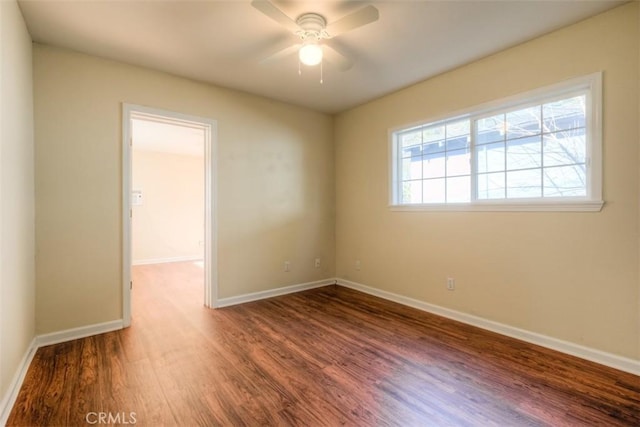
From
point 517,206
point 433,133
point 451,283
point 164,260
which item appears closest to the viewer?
point 517,206

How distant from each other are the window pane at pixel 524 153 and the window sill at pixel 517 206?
0.35 m

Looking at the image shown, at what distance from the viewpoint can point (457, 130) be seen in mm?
3178

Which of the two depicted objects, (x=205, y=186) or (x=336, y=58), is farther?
(x=205, y=186)

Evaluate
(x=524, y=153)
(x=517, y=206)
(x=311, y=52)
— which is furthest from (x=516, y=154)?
(x=311, y=52)

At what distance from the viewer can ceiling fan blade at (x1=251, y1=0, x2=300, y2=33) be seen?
5.78 feet

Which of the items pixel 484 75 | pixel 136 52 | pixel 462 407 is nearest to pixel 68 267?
pixel 136 52

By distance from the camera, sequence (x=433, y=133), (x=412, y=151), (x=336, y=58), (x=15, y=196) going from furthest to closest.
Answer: (x=412, y=151)
(x=433, y=133)
(x=336, y=58)
(x=15, y=196)

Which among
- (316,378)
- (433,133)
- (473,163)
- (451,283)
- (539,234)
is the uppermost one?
(433,133)

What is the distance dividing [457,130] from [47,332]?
427 centimetres

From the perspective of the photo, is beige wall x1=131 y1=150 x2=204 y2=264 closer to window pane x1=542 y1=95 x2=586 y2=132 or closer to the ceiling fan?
the ceiling fan

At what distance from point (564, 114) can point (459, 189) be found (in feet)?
3.45

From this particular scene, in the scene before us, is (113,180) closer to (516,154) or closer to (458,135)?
(458,135)

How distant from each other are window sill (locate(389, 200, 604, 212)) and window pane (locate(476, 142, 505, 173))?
0.35 m

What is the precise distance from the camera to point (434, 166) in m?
3.42
